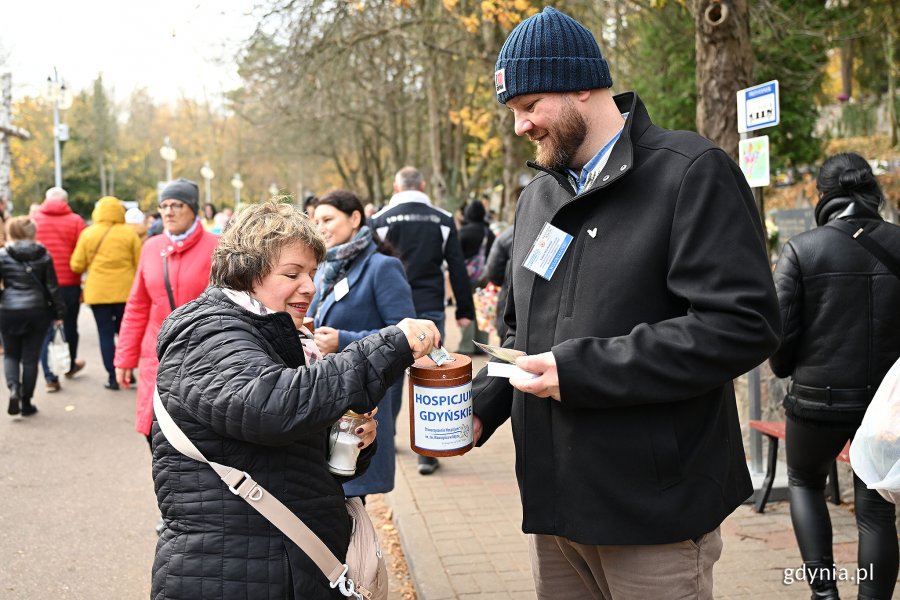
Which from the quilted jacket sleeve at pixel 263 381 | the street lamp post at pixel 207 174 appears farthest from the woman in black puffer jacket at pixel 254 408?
the street lamp post at pixel 207 174

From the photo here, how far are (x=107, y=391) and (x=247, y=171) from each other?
155 feet

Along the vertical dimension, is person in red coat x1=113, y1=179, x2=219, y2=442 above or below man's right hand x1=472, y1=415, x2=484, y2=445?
above

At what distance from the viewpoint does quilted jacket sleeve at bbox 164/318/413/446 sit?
7.04 feet

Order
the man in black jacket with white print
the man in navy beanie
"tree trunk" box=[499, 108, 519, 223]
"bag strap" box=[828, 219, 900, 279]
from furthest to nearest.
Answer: "tree trunk" box=[499, 108, 519, 223]
the man in black jacket with white print
"bag strap" box=[828, 219, 900, 279]
the man in navy beanie

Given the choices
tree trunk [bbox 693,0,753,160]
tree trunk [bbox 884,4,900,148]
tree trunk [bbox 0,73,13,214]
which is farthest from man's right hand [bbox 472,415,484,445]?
tree trunk [bbox 0,73,13,214]

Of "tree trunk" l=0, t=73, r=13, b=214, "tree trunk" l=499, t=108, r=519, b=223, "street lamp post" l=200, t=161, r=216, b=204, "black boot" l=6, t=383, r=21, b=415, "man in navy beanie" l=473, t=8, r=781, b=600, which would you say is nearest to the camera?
"man in navy beanie" l=473, t=8, r=781, b=600

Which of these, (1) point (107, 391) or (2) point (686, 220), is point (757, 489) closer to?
(2) point (686, 220)

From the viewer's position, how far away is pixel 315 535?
241 cm

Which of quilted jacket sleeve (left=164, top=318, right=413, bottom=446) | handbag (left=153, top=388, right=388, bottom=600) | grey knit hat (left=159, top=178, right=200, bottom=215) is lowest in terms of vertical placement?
handbag (left=153, top=388, right=388, bottom=600)

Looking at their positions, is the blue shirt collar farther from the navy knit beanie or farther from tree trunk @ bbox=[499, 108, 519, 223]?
tree trunk @ bbox=[499, 108, 519, 223]

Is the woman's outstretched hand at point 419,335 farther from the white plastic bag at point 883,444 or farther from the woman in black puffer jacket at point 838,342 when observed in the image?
the woman in black puffer jacket at point 838,342

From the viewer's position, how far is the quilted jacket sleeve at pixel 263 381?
84.4 inches

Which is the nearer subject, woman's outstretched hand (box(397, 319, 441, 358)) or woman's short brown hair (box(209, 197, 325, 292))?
woman's outstretched hand (box(397, 319, 441, 358))

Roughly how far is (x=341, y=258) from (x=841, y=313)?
2410 mm
